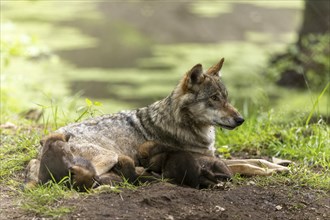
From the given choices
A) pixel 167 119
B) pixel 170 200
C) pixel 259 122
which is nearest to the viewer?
pixel 170 200

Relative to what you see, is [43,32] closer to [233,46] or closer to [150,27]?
[150,27]

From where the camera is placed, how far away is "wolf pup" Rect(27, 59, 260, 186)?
5.96 metres

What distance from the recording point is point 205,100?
238 inches

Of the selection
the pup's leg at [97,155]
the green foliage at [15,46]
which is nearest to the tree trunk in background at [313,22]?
the green foliage at [15,46]

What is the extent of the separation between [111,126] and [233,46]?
13237 mm

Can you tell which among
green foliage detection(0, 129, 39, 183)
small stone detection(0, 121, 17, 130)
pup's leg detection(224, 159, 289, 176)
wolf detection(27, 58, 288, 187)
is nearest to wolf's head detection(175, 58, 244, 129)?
wolf detection(27, 58, 288, 187)

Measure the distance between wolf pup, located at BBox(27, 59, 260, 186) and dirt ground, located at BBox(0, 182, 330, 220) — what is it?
1.58 ft

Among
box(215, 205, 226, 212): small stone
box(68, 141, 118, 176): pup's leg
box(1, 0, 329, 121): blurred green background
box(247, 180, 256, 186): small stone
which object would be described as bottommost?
box(1, 0, 329, 121): blurred green background

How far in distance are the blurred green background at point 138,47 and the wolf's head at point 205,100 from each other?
5.63 metres

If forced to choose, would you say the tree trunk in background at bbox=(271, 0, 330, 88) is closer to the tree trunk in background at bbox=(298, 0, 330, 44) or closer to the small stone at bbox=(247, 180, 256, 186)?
the tree trunk in background at bbox=(298, 0, 330, 44)

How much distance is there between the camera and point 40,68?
1778 centimetres

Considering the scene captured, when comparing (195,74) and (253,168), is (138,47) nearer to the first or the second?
(253,168)

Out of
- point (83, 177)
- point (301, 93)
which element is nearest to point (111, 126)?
point (83, 177)

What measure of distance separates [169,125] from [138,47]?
13203 mm
